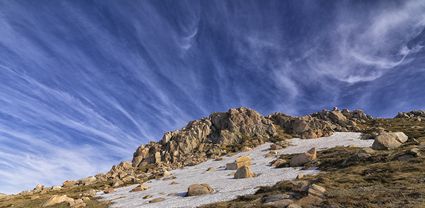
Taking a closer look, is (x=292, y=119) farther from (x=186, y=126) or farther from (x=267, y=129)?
(x=186, y=126)

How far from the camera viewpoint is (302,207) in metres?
26.2

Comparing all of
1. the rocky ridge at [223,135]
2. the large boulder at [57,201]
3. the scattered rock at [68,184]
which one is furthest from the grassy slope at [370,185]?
the scattered rock at [68,184]

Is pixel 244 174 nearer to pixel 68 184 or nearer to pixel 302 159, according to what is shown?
pixel 302 159

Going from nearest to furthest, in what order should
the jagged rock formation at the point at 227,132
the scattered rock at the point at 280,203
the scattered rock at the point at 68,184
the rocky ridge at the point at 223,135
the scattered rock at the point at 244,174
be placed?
the scattered rock at the point at 280,203 → the scattered rock at the point at 244,174 → the scattered rock at the point at 68,184 → the rocky ridge at the point at 223,135 → the jagged rock formation at the point at 227,132

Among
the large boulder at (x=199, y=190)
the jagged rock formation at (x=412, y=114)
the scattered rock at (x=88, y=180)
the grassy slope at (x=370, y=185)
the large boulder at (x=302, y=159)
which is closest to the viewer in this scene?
the grassy slope at (x=370, y=185)

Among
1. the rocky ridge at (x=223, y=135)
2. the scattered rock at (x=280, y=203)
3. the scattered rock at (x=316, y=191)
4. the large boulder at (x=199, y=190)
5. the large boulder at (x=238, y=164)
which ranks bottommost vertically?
the scattered rock at (x=280, y=203)

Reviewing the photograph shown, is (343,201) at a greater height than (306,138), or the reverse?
(306,138)

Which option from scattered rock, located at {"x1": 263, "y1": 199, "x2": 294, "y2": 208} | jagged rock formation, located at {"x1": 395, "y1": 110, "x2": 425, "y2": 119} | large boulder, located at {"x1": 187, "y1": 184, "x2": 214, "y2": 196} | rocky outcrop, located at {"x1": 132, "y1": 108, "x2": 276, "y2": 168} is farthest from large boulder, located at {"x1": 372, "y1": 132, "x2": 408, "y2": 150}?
jagged rock formation, located at {"x1": 395, "y1": 110, "x2": 425, "y2": 119}

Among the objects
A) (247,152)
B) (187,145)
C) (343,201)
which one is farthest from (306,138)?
(343,201)

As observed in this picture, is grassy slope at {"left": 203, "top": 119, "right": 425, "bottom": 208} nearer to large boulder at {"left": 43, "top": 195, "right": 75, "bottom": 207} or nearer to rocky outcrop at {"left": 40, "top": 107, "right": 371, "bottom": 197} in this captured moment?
large boulder at {"left": 43, "top": 195, "right": 75, "bottom": 207}

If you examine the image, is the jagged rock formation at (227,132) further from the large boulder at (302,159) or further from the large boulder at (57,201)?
the large boulder at (57,201)

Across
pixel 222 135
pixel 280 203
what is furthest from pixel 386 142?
pixel 222 135

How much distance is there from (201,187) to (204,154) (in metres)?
64.5

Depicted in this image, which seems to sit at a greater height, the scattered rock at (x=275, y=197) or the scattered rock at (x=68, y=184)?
the scattered rock at (x=68, y=184)
